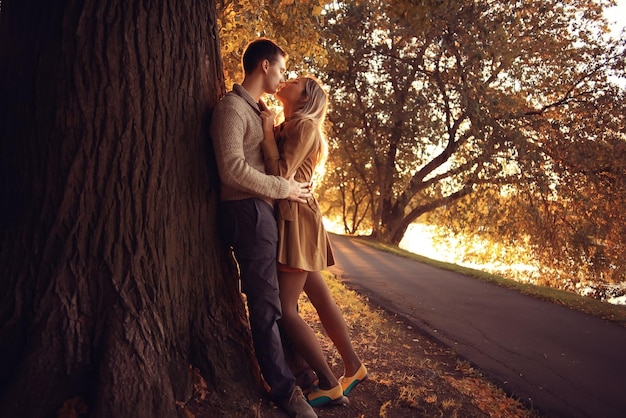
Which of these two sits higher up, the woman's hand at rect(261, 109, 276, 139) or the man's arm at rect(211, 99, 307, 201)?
the woman's hand at rect(261, 109, 276, 139)

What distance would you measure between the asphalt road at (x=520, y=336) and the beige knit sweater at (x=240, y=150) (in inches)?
132

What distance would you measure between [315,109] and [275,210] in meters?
0.73

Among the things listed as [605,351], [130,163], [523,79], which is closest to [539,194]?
[523,79]

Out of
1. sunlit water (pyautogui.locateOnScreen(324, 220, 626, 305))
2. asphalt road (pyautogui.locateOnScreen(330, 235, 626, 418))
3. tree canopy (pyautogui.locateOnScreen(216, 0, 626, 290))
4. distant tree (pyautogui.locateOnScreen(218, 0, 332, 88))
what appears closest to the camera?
asphalt road (pyautogui.locateOnScreen(330, 235, 626, 418))

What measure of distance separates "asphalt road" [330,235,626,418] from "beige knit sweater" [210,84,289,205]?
132 inches

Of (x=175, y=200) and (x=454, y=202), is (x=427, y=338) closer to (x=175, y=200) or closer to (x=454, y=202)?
(x=175, y=200)

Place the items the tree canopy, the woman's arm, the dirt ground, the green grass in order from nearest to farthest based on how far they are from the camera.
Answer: the woman's arm, the dirt ground, the green grass, the tree canopy

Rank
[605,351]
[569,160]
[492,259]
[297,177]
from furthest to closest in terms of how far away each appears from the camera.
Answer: [492,259] → [569,160] → [605,351] → [297,177]

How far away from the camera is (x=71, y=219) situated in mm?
3020

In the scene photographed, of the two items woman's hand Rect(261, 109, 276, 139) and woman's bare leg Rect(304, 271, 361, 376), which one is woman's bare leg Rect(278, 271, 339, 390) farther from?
woman's hand Rect(261, 109, 276, 139)

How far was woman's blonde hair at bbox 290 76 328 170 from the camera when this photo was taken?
3632 mm

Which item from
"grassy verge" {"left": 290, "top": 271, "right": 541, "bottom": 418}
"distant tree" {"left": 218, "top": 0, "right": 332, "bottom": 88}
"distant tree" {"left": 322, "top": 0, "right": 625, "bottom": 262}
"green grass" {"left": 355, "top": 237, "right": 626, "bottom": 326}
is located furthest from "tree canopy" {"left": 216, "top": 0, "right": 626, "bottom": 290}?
"grassy verge" {"left": 290, "top": 271, "right": 541, "bottom": 418}

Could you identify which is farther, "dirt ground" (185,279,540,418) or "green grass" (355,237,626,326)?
"green grass" (355,237,626,326)

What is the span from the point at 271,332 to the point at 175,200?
997 mm
